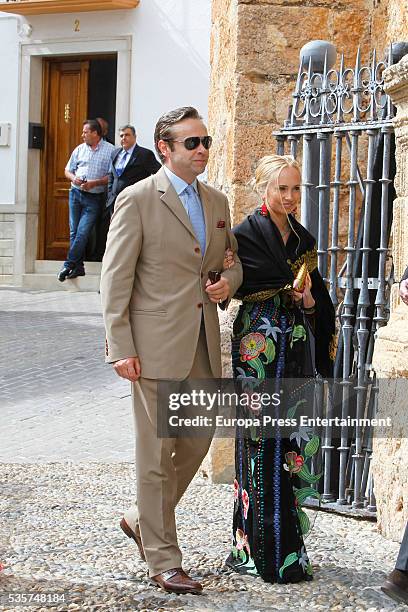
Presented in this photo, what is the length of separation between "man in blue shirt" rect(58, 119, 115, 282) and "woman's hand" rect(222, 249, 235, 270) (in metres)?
10.4

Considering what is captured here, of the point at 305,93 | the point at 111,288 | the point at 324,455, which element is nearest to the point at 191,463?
the point at 111,288

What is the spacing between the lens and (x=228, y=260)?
4.98 metres

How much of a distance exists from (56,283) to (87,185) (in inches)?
82.9

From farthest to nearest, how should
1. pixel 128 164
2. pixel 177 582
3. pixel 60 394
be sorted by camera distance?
pixel 128 164 < pixel 60 394 < pixel 177 582

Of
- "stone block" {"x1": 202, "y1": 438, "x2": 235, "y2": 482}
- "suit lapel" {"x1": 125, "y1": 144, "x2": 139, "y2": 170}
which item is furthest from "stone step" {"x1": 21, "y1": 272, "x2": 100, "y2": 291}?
"stone block" {"x1": 202, "y1": 438, "x2": 235, "y2": 482}

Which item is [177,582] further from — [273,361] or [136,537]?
[273,361]

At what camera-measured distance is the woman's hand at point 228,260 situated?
496 centimetres

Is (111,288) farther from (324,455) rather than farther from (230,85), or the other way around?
(230,85)

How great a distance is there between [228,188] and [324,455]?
170cm

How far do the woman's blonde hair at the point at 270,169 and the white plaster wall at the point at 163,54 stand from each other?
38.2 feet

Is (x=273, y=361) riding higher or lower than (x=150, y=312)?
lower

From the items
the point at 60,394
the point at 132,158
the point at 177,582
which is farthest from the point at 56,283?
the point at 177,582

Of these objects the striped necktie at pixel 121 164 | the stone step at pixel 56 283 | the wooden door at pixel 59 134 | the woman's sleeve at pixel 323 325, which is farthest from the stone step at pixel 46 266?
the woman's sleeve at pixel 323 325

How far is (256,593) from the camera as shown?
15.7ft
